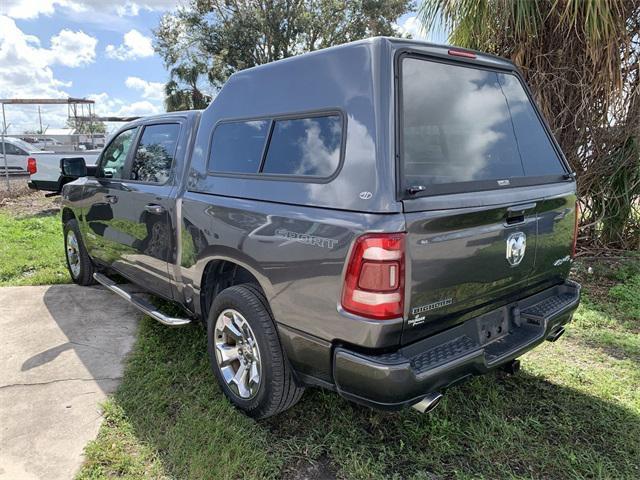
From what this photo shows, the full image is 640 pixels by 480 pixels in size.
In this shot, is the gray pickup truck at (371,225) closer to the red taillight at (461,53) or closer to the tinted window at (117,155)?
the red taillight at (461,53)

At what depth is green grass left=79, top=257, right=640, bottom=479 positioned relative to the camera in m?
2.55

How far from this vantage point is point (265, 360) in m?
2.65

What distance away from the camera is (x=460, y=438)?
2.78 metres

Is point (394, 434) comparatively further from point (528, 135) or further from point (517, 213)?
point (528, 135)

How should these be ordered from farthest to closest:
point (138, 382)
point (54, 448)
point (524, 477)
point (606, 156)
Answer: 1. point (606, 156)
2. point (138, 382)
3. point (54, 448)
4. point (524, 477)

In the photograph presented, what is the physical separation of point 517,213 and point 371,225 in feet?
3.08

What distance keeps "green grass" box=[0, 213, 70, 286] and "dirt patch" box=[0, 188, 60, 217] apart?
691mm

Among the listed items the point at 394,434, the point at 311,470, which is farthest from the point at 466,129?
the point at 311,470

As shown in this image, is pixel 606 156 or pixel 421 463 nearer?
pixel 421 463

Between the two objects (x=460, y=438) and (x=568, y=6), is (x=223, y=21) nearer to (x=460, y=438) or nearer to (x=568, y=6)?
(x=568, y=6)

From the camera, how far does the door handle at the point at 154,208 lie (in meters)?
3.52

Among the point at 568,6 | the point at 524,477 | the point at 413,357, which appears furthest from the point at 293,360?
the point at 568,6

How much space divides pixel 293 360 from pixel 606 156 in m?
5.35

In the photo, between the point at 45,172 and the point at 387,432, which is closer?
the point at 387,432
